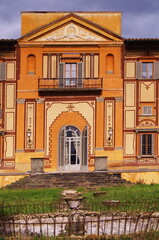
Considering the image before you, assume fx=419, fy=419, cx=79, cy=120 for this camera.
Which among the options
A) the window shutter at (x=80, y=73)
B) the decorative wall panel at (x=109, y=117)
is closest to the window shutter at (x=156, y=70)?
the decorative wall panel at (x=109, y=117)

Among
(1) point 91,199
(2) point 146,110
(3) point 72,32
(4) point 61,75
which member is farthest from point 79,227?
(3) point 72,32

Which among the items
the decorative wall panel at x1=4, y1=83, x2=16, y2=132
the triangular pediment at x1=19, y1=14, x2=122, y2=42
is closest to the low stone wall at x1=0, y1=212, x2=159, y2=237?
the decorative wall panel at x1=4, y1=83, x2=16, y2=132

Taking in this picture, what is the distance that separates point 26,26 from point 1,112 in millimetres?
5388

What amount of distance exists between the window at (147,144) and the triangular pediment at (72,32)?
604cm

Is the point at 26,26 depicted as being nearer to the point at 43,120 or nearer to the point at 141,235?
the point at 43,120

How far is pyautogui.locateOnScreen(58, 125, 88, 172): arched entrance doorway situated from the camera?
81.9 feet

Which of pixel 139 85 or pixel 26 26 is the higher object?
pixel 26 26

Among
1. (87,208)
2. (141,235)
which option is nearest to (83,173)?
(87,208)

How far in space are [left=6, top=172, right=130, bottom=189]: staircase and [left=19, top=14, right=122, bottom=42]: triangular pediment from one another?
8052 millimetres

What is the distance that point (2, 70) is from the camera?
2495 centimetres

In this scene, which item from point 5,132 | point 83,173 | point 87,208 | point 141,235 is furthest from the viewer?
point 5,132

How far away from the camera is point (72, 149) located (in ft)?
82.8

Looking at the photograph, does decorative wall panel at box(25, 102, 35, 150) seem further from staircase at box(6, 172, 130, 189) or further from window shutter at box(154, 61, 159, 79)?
window shutter at box(154, 61, 159, 79)

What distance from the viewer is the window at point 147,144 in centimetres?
2495
